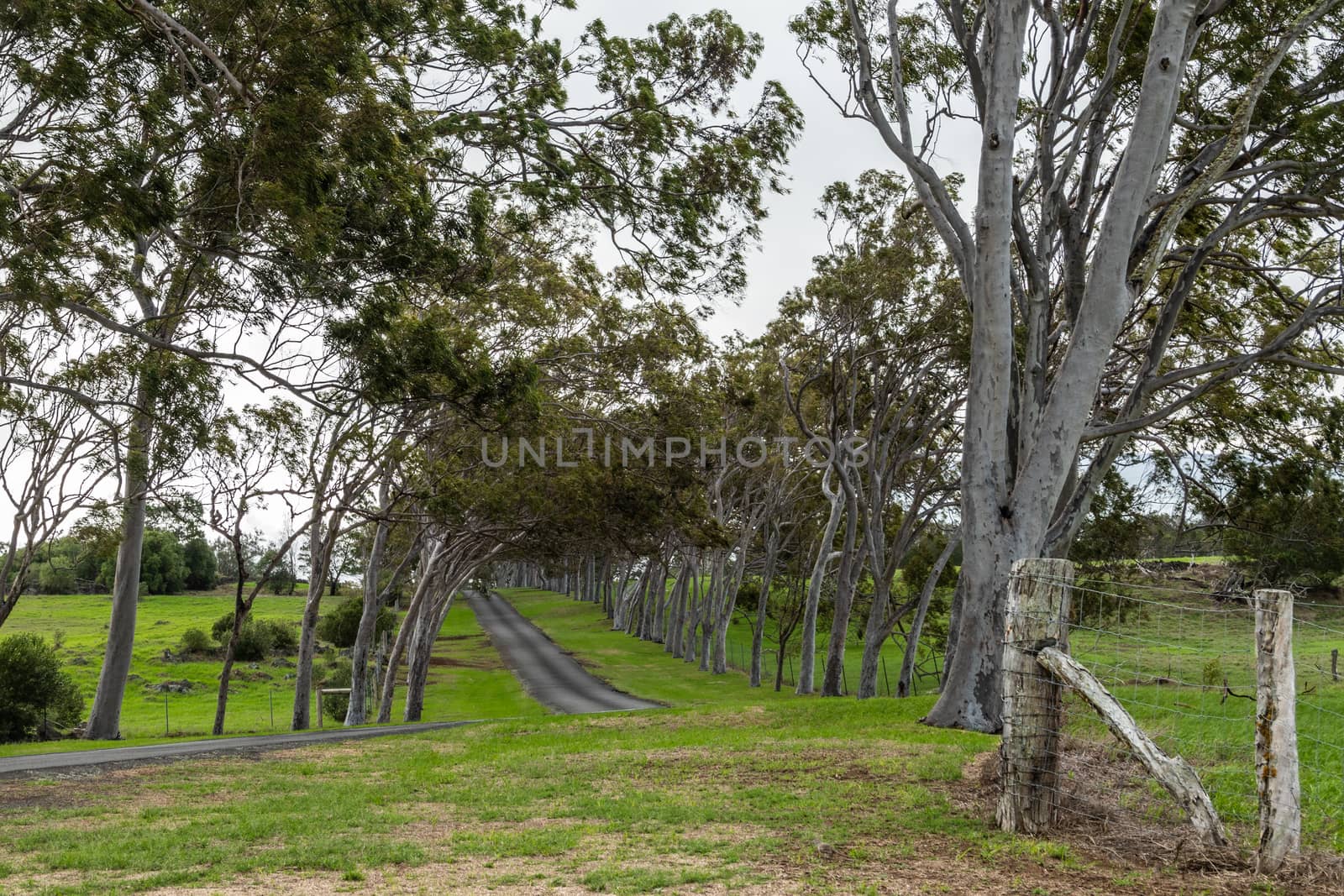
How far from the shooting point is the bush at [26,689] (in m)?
29.5

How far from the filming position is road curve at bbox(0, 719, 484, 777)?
45.2 ft

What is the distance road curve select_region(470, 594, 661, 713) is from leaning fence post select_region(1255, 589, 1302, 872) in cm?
2194

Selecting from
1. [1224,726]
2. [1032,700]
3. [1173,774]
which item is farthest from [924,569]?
[1173,774]

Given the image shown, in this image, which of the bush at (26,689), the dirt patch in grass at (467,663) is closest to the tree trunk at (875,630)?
the bush at (26,689)

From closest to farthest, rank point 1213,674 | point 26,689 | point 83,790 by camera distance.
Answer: point 83,790 < point 1213,674 < point 26,689

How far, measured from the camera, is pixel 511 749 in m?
14.5

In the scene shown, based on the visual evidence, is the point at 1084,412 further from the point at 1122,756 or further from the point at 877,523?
the point at 877,523

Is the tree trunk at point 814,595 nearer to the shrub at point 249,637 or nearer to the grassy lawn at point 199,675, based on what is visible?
the grassy lawn at point 199,675

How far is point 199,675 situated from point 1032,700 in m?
49.4

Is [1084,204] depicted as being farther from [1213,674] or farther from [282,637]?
[282,637]

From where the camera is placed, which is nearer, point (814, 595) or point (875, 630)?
point (875, 630)

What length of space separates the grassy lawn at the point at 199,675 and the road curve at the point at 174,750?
2.50 meters

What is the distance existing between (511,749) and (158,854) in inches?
305

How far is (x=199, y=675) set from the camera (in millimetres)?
48438
